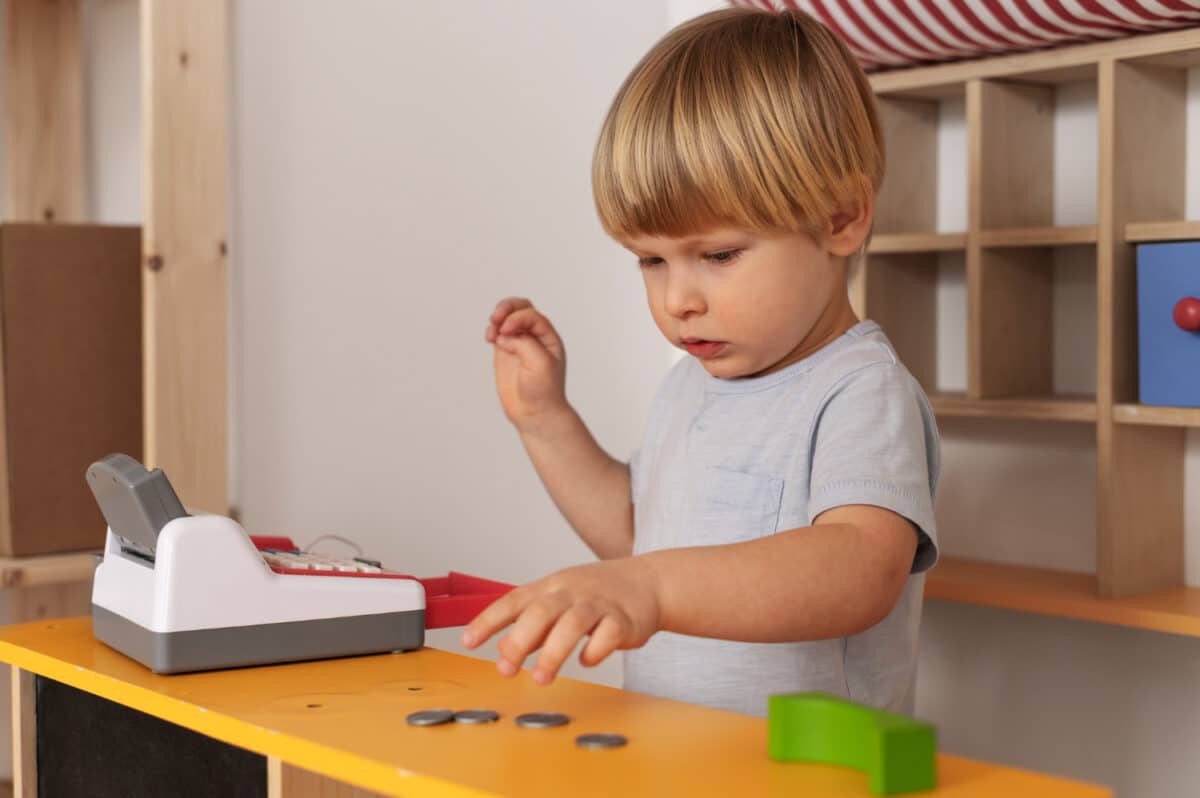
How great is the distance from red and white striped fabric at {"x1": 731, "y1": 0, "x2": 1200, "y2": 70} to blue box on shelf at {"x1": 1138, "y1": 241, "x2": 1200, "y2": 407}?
19cm

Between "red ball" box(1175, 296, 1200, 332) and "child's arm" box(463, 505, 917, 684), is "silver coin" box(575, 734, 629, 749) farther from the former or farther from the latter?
"red ball" box(1175, 296, 1200, 332)

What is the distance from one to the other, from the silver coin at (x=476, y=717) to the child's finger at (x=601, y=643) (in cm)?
7

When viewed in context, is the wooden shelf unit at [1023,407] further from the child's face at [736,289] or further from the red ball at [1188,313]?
the child's face at [736,289]

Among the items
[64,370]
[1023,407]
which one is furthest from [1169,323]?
[64,370]

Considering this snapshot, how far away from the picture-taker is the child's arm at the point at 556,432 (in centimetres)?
117

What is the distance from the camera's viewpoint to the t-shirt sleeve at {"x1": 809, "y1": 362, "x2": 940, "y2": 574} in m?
0.86

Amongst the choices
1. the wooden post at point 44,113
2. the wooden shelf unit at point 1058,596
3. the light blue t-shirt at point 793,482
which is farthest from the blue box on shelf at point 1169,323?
the wooden post at point 44,113

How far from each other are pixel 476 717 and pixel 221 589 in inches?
8.3

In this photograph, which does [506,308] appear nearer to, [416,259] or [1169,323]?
[1169,323]

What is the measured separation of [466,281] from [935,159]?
657mm

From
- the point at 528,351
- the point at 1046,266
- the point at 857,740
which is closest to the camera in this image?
the point at 857,740

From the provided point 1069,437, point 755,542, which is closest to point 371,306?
point 1069,437

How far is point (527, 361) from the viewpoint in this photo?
1167 mm

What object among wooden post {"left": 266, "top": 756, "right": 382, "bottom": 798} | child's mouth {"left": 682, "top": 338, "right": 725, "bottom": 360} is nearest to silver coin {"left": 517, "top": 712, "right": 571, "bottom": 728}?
wooden post {"left": 266, "top": 756, "right": 382, "bottom": 798}
